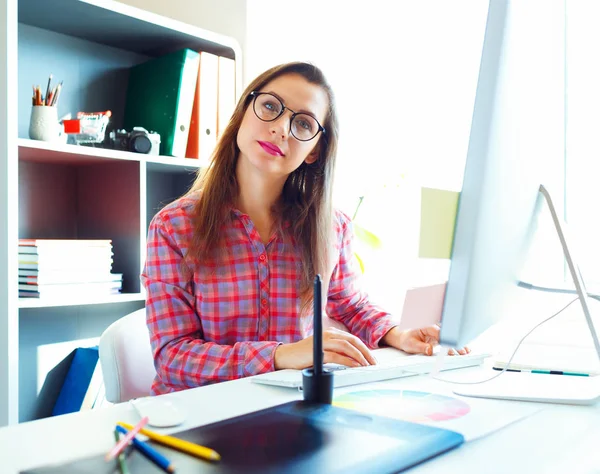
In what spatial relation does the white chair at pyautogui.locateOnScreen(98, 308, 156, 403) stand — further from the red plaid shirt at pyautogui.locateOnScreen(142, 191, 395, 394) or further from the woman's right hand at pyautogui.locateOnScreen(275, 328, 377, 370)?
the woman's right hand at pyautogui.locateOnScreen(275, 328, 377, 370)

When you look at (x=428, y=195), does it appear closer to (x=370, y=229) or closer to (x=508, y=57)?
(x=508, y=57)

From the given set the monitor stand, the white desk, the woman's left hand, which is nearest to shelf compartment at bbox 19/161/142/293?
the woman's left hand

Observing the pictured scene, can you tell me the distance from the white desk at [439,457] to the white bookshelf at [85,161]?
99 cm

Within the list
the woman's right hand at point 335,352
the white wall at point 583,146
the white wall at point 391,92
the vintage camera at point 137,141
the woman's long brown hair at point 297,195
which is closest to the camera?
the white wall at point 583,146

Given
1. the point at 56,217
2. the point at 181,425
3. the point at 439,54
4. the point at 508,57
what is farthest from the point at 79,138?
the point at 508,57

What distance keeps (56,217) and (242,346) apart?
1169 mm

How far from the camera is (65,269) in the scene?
1746 mm

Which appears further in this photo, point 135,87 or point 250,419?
point 135,87

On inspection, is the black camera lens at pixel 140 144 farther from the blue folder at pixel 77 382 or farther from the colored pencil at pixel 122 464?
the colored pencil at pixel 122 464

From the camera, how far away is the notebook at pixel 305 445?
0.57m

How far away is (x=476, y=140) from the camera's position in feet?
2.17

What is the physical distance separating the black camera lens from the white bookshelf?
0.03 m

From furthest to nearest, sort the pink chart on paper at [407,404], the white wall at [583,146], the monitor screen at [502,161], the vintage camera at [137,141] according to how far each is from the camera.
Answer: the vintage camera at [137,141] < the white wall at [583,146] < the pink chart on paper at [407,404] < the monitor screen at [502,161]

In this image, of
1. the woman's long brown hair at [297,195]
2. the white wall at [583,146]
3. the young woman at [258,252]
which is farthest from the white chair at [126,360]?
the white wall at [583,146]
